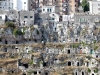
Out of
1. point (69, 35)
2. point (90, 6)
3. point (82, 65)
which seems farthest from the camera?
point (90, 6)

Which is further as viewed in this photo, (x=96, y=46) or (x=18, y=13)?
(x=18, y=13)

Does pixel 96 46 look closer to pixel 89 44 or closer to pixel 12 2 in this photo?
pixel 89 44

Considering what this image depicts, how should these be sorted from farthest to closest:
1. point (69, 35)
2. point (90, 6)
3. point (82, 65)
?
point (90, 6) → point (69, 35) → point (82, 65)

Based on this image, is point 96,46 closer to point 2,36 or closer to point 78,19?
point 78,19

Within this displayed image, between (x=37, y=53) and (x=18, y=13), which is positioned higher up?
(x=18, y=13)

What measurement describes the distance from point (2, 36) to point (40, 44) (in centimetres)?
760

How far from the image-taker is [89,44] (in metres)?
92.5

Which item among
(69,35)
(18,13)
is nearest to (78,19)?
(69,35)

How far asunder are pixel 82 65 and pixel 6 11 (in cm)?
2028

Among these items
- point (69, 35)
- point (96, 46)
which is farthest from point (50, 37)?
point (96, 46)

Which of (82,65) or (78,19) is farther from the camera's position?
(78,19)

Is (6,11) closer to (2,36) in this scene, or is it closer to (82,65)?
(2,36)

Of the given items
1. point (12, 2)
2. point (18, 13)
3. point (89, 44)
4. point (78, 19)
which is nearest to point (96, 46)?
point (89, 44)

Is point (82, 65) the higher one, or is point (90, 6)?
point (90, 6)
